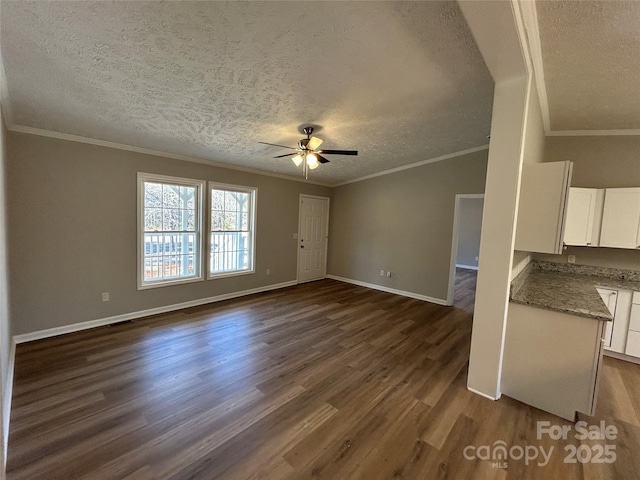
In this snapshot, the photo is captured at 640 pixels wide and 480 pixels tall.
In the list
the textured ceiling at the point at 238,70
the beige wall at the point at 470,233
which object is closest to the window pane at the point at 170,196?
the textured ceiling at the point at 238,70

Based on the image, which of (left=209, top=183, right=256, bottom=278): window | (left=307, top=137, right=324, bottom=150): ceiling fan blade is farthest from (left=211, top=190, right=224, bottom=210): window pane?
(left=307, top=137, right=324, bottom=150): ceiling fan blade

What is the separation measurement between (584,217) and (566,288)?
3.88 ft

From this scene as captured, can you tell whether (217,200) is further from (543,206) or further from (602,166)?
(602,166)

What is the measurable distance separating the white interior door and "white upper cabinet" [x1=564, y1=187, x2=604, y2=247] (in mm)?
4520

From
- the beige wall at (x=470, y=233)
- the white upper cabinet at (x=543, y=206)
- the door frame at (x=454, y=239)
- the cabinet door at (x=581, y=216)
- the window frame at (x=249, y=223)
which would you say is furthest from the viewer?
the beige wall at (x=470, y=233)

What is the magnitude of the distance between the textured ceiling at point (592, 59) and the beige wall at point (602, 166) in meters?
0.29

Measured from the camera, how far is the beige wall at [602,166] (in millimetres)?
3365

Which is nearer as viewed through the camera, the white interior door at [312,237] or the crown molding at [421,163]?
the crown molding at [421,163]

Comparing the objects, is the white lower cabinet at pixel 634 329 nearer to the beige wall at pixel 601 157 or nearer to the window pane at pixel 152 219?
the beige wall at pixel 601 157

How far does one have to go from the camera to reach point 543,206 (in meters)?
2.34

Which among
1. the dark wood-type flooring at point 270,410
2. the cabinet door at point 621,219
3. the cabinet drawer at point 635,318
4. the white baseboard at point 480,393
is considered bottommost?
the dark wood-type flooring at point 270,410

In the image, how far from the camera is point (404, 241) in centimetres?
560

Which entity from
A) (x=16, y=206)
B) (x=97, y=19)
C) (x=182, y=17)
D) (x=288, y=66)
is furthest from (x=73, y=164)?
(x=288, y=66)

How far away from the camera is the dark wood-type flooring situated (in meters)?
1.67
